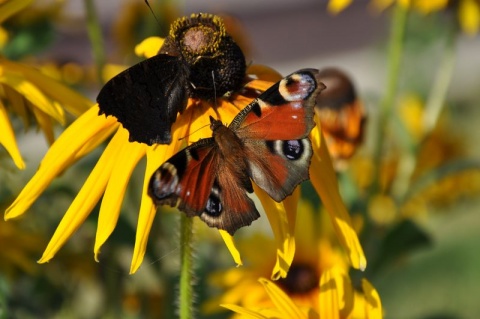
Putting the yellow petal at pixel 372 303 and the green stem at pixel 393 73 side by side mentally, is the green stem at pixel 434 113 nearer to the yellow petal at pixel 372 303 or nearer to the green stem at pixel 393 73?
the green stem at pixel 393 73

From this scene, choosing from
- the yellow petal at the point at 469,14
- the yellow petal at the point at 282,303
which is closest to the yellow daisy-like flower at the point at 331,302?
the yellow petal at the point at 282,303

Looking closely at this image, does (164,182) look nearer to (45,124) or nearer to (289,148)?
(289,148)

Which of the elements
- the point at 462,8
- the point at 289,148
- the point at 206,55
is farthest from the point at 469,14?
the point at 289,148

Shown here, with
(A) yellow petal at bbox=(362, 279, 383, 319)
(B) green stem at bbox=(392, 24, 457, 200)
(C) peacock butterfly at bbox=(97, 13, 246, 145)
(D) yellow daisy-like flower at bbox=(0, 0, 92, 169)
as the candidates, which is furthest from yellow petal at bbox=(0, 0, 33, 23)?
(B) green stem at bbox=(392, 24, 457, 200)

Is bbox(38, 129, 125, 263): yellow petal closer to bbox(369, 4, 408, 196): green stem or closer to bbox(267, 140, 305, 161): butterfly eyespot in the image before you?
Answer: bbox(267, 140, 305, 161): butterfly eyespot

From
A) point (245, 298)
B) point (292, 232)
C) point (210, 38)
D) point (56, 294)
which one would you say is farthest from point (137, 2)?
point (292, 232)

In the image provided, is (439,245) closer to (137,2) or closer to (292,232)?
(137,2)
